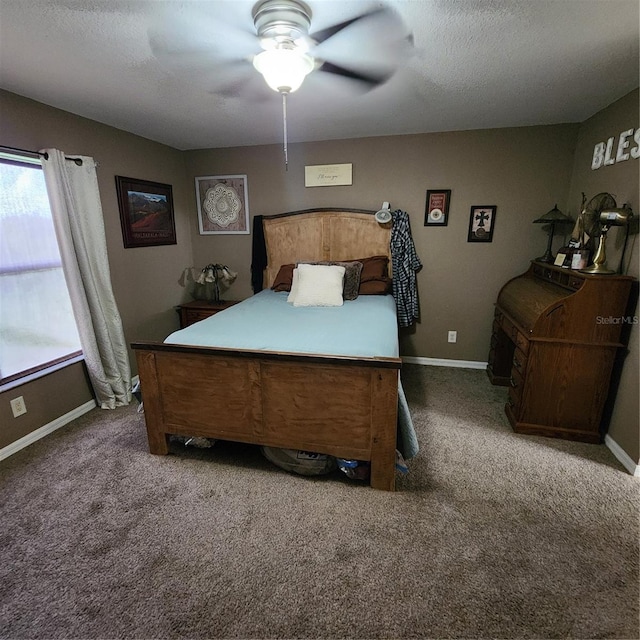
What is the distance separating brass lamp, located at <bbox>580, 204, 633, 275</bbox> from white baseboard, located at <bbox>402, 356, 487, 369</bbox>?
1528 mm

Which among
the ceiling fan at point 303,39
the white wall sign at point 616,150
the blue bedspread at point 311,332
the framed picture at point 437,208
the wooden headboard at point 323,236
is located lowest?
the blue bedspread at point 311,332

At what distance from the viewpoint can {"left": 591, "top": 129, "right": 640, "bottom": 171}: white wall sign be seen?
82.7 inches

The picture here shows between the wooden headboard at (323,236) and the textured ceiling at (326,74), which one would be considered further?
the wooden headboard at (323,236)

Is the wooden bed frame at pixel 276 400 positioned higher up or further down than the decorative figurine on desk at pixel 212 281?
further down

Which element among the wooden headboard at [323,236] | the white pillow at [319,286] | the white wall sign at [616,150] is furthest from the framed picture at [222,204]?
the white wall sign at [616,150]

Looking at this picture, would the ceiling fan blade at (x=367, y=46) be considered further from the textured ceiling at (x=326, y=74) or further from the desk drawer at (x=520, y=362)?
the desk drawer at (x=520, y=362)

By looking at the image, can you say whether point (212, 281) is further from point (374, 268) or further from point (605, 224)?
point (605, 224)

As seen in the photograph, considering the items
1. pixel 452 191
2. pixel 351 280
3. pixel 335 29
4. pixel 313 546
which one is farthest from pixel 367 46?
pixel 313 546

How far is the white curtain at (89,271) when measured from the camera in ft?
7.80

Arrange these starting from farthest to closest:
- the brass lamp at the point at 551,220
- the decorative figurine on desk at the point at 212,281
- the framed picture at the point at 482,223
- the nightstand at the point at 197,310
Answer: the decorative figurine on desk at the point at 212,281, the nightstand at the point at 197,310, the framed picture at the point at 482,223, the brass lamp at the point at 551,220

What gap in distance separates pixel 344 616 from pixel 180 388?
1.38 metres

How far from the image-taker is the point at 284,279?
138 inches

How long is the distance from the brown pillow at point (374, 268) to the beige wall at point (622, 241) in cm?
169

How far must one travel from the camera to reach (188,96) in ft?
7.41
